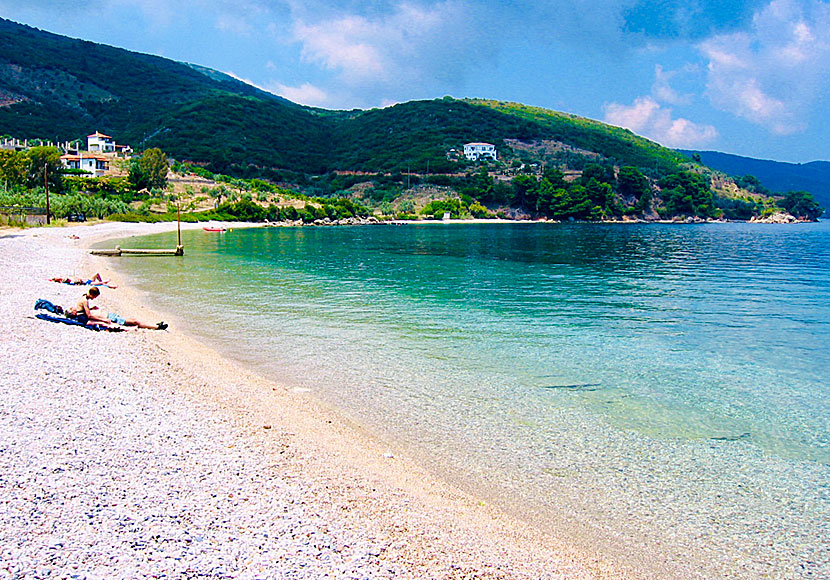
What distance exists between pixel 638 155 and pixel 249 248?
14625cm

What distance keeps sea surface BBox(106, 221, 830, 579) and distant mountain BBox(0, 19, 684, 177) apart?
4637 inches

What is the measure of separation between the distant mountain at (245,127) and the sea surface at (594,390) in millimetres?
117770

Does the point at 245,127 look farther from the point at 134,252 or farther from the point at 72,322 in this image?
the point at 72,322

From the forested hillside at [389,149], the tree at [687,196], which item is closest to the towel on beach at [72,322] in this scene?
the forested hillside at [389,149]

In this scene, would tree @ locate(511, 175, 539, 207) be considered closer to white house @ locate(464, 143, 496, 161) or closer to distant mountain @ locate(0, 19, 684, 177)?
distant mountain @ locate(0, 19, 684, 177)

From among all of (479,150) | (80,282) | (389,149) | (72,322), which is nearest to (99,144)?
(389,149)

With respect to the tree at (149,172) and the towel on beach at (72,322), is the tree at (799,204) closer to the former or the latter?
the tree at (149,172)

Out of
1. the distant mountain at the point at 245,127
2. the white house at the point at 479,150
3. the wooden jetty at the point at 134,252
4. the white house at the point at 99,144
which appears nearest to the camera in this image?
the wooden jetty at the point at 134,252

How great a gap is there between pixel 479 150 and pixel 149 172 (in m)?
89.5

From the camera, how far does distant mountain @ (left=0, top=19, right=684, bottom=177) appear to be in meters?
139

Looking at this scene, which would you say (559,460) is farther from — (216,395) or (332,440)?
(216,395)

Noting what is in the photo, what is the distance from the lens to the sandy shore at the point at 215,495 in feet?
15.6

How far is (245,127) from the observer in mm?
158125

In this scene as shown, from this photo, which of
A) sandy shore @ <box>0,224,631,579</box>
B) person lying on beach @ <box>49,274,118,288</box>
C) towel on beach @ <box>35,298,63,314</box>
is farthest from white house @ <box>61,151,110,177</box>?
sandy shore @ <box>0,224,631,579</box>
